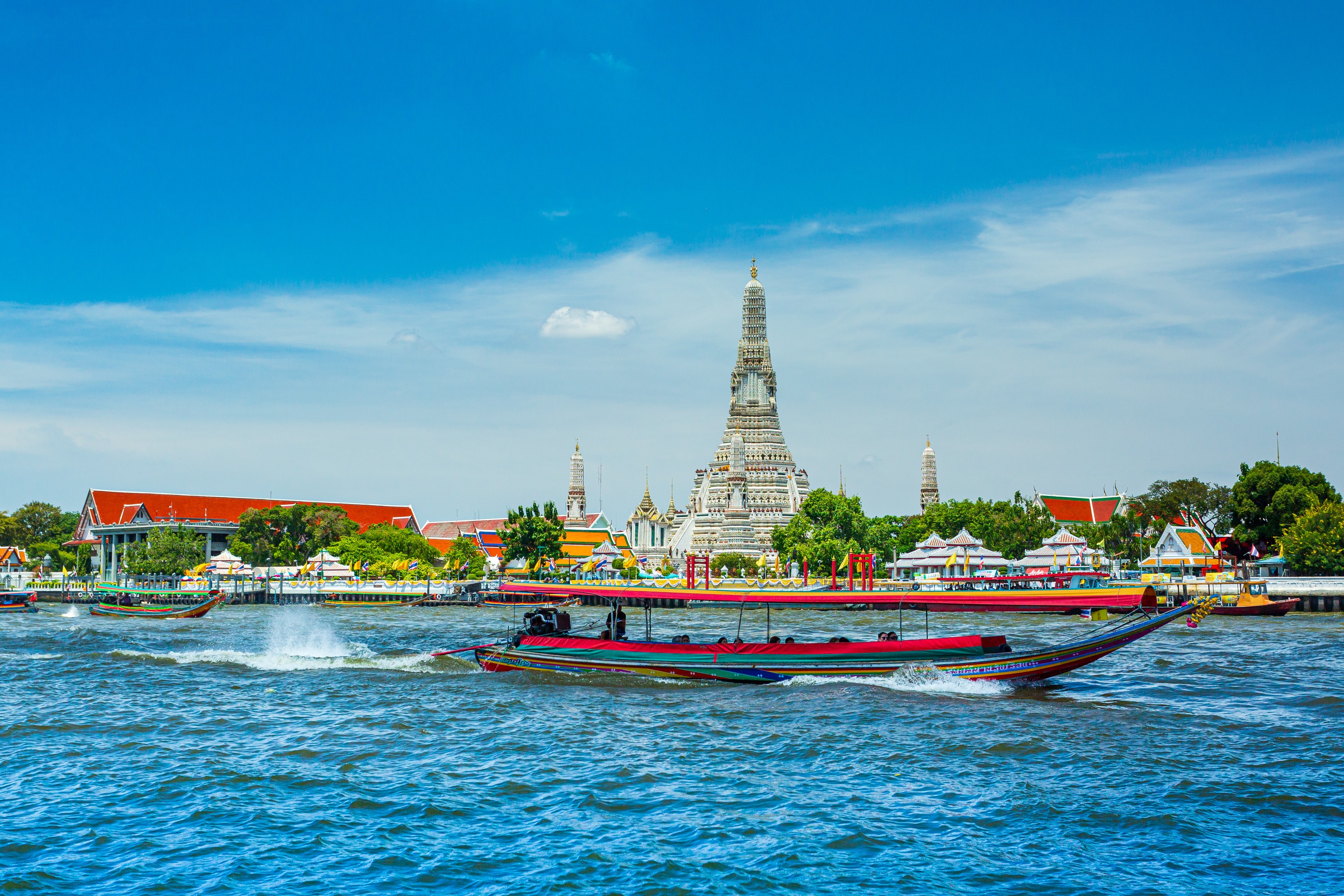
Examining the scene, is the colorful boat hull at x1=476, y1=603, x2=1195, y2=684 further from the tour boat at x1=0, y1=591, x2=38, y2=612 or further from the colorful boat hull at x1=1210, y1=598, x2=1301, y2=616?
the tour boat at x1=0, y1=591, x2=38, y2=612

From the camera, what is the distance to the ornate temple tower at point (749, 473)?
346 ft

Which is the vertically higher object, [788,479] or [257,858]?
[788,479]

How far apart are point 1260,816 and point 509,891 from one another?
10239mm

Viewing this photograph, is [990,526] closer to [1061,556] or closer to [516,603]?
[1061,556]

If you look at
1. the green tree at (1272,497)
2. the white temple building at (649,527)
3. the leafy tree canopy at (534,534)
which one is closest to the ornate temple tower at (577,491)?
the white temple building at (649,527)

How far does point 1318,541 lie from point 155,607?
6898 cm

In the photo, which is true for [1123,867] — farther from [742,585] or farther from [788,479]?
[788,479]

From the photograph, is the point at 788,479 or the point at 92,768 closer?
the point at 92,768

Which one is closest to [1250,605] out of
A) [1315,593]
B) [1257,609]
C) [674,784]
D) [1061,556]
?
[1257,609]

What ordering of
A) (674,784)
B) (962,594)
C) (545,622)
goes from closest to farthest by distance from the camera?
(674,784), (545,622), (962,594)

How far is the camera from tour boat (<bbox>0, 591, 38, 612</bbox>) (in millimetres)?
76562

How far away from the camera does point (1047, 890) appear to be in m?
12.8

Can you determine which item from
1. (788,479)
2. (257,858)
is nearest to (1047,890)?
(257,858)

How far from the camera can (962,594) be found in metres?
62.6
